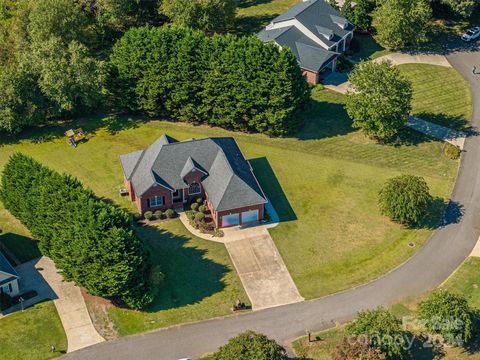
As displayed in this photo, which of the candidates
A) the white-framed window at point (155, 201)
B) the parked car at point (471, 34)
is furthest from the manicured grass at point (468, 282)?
the parked car at point (471, 34)

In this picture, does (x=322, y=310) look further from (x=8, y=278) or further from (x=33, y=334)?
(x=8, y=278)

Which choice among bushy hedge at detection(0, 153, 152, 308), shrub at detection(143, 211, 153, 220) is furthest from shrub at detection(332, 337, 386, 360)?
shrub at detection(143, 211, 153, 220)

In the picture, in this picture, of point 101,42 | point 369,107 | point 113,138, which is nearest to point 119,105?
point 113,138

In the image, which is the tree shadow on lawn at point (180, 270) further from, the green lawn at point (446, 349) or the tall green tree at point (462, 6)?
the tall green tree at point (462, 6)

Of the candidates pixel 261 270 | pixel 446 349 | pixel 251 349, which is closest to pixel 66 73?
pixel 261 270

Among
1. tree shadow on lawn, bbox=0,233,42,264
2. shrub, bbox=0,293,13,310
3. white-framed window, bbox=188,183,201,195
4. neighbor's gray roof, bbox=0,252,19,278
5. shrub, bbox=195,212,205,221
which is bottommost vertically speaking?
shrub, bbox=0,293,13,310

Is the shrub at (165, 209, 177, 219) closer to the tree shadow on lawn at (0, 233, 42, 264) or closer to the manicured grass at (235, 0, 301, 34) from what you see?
the tree shadow on lawn at (0, 233, 42, 264)
